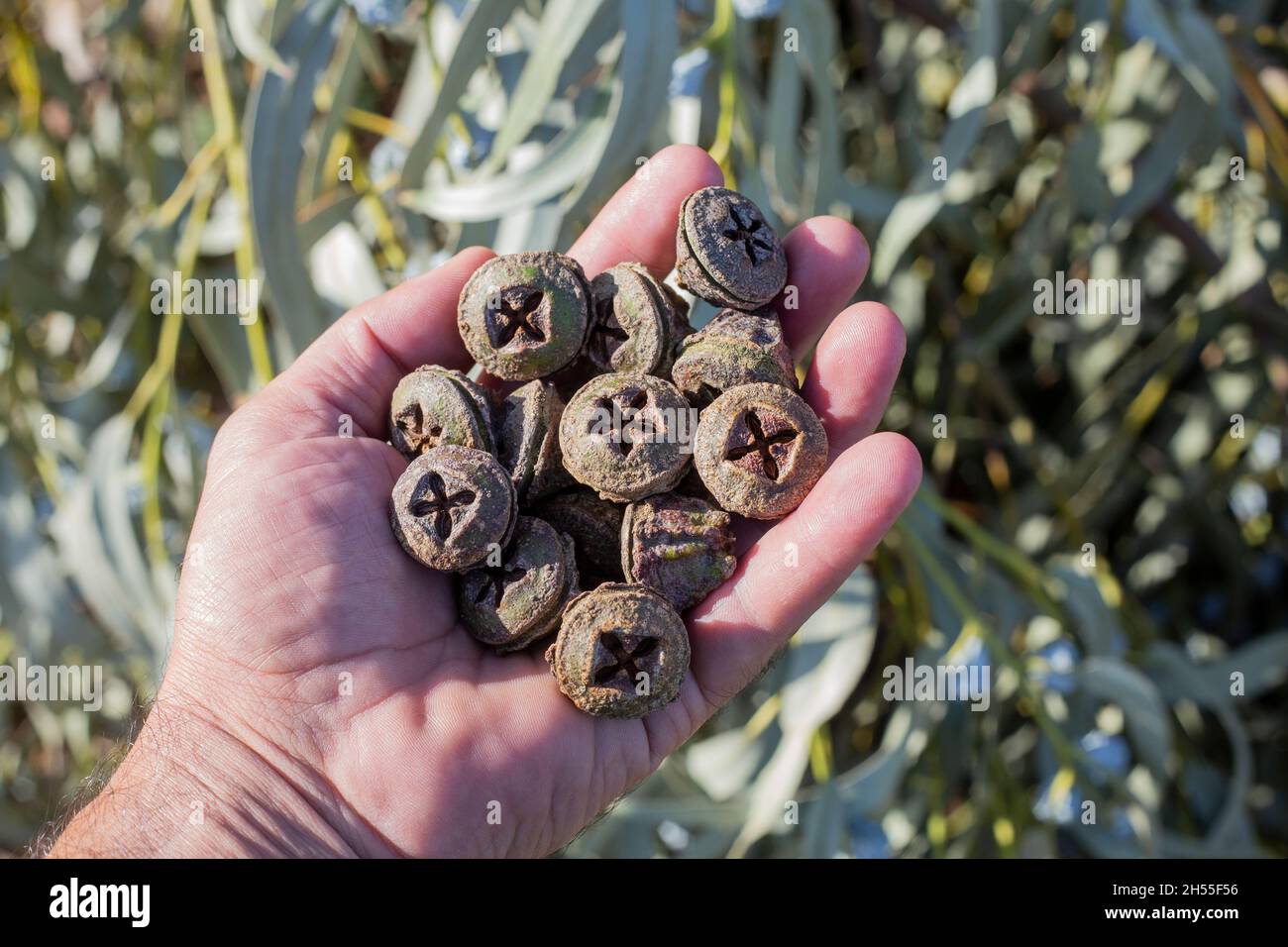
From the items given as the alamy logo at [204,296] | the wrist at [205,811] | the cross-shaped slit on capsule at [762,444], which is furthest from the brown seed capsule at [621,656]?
the alamy logo at [204,296]

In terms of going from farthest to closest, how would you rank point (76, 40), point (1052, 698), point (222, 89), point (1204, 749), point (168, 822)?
point (76, 40), point (1204, 749), point (1052, 698), point (222, 89), point (168, 822)

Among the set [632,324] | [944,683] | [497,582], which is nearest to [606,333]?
[632,324]

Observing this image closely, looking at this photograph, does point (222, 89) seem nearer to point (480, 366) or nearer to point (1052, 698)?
point (480, 366)

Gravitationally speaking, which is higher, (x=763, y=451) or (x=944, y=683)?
(x=763, y=451)

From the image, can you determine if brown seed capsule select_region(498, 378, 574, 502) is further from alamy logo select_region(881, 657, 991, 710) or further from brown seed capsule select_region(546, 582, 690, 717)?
alamy logo select_region(881, 657, 991, 710)

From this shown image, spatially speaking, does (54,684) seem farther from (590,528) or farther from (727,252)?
(727,252)

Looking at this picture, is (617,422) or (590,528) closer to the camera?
(617,422)

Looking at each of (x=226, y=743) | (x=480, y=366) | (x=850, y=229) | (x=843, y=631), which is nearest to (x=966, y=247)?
(x=850, y=229)

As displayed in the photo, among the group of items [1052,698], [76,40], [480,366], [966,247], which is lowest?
[1052,698]
